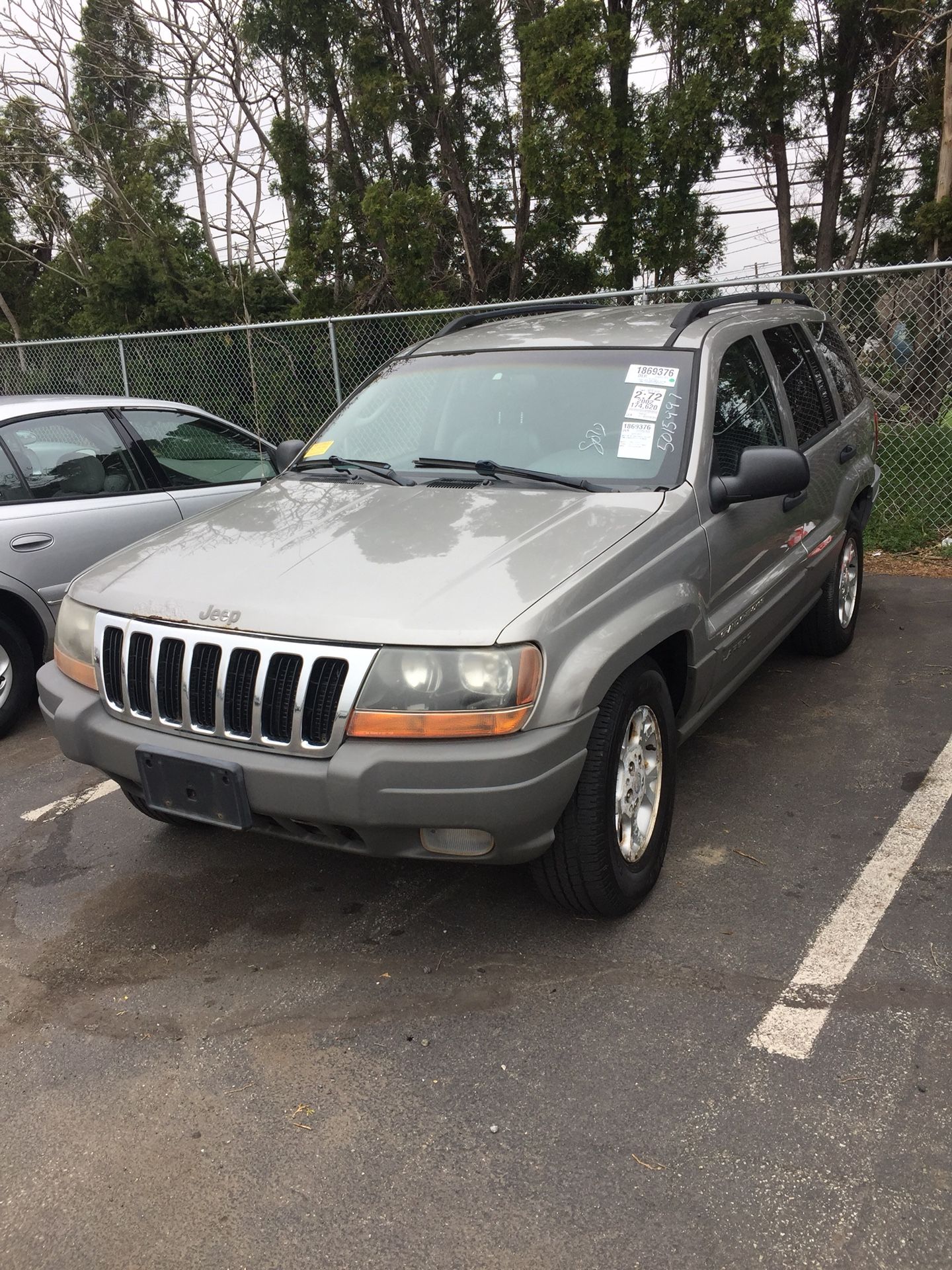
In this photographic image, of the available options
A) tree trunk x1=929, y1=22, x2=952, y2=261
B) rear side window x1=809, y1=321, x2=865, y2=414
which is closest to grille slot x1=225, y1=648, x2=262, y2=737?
rear side window x1=809, y1=321, x2=865, y2=414

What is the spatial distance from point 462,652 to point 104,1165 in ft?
4.82

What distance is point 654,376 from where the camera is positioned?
3.76 metres

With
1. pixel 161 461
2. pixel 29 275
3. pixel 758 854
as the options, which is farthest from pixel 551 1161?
pixel 29 275

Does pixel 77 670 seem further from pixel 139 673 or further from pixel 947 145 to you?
pixel 947 145

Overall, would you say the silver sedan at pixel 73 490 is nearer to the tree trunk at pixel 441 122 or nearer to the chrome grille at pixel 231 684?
the chrome grille at pixel 231 684

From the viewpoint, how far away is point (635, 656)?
2961 millimetres

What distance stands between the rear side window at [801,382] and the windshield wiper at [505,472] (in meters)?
1.43

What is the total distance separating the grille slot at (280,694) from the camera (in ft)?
8.98

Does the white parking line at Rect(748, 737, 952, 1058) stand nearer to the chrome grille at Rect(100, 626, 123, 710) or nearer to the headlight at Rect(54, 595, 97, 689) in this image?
the chrome grille at Rect(100, 626, 123, 710)

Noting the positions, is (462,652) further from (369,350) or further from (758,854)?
(369,350)

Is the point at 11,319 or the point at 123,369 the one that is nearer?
the point at 123,369

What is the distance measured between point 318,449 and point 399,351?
5.19m

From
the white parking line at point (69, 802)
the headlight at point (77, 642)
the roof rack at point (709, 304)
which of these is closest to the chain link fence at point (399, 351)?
the roof rack at point (709, 304)

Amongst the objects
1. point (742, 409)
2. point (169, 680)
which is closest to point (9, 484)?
point (169, 680)
